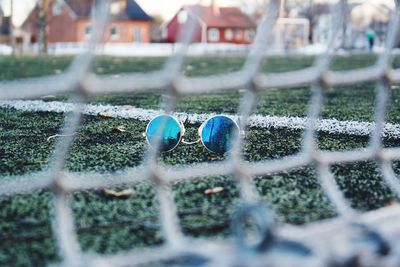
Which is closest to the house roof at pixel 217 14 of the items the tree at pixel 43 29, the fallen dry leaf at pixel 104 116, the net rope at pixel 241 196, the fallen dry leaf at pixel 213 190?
the net rope at pixel 241 196

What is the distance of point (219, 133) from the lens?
2111 millimetres

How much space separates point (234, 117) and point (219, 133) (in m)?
1.08

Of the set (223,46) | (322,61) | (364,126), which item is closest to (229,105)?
(364,126)

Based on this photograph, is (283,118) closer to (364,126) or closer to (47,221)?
(364,126)

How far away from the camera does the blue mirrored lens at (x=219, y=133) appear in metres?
2.11

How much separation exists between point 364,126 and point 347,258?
208 centimetres

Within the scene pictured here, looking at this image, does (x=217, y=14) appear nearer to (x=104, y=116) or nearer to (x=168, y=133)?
(x=104, y=116)

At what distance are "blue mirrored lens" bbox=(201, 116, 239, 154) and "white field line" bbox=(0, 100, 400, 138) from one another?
76cm

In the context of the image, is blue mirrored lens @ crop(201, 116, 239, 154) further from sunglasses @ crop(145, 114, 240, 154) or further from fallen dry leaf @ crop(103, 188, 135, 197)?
fallen dry leaf @ crop(103, 188, 135, 197)

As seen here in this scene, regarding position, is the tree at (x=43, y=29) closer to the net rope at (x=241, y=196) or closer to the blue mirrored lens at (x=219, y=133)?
the blue mirrored lens at (x=219, y=133)

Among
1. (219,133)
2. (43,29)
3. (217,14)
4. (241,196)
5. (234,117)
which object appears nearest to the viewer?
(241,196)

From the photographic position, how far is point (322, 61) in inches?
53.3

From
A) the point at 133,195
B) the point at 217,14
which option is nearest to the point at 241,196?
the point at 133,195

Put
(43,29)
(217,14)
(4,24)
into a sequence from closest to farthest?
1. (217,14)
2. (4,24)
3. (43,29)
